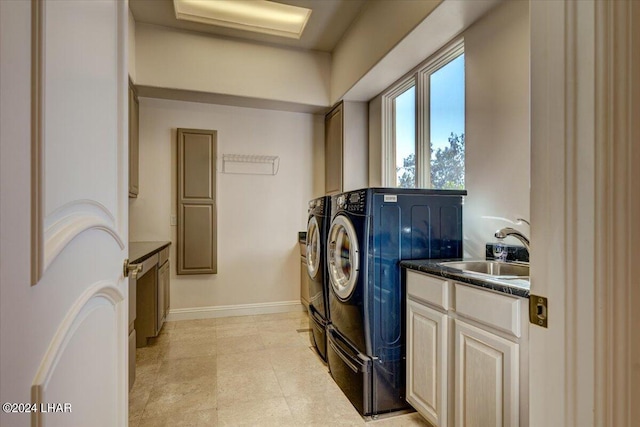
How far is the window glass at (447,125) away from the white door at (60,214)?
2.19 meters

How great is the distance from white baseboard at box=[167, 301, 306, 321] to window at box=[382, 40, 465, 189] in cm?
188

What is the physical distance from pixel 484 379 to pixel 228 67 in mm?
3442

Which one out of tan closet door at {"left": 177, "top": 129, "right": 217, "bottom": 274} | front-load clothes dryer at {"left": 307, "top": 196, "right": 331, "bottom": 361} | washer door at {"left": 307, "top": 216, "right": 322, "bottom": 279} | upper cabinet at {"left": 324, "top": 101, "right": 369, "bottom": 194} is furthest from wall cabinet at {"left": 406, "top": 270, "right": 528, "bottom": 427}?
tan closet door at {"left": 177, "top": 129, "right": 217, "bottom": 274}

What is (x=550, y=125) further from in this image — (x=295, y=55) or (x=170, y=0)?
(x=295, y=55)

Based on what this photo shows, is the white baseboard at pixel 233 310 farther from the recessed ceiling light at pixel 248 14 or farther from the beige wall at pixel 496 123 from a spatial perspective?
the recessed ceiling light at pixel 248 14

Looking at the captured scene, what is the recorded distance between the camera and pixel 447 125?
8.55ft

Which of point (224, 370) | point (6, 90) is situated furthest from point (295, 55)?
Answer: point (6, 90)

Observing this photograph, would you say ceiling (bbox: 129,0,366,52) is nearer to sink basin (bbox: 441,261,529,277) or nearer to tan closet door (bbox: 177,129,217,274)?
tan closet door (bbox: 177,129,217,274)

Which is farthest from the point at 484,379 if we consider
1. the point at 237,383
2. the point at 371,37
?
the point at 371,37

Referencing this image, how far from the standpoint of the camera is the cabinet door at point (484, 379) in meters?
1.27

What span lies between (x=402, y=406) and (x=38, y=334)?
2.00 meters

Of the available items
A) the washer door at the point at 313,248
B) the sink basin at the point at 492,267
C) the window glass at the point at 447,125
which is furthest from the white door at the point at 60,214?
the window glass at the point at 447,125

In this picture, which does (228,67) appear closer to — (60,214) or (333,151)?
(333,151)

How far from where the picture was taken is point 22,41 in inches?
17.7
